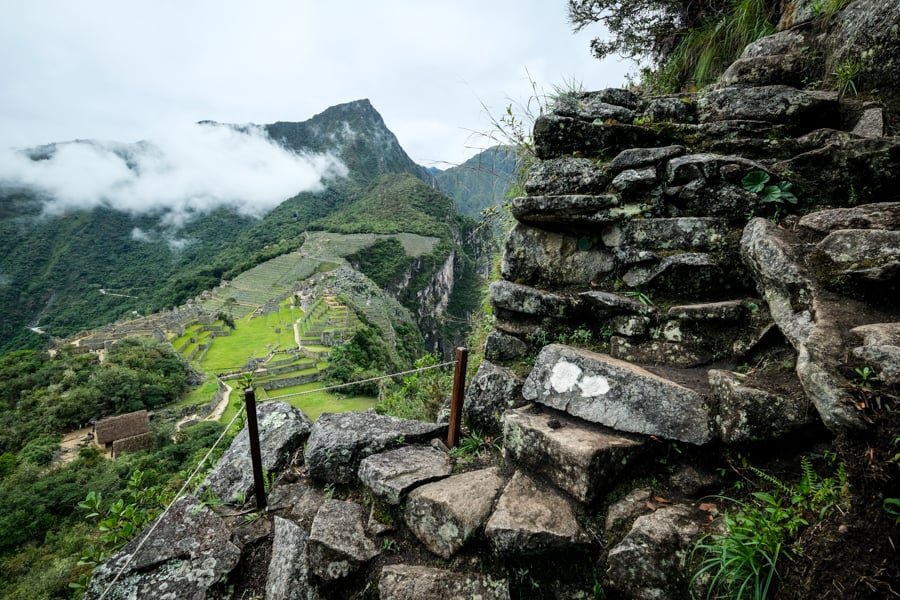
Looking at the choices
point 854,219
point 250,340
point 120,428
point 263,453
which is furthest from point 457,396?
point 250,340

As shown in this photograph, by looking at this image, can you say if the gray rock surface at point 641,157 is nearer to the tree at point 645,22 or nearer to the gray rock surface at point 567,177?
the gray rock surface at point 567,177

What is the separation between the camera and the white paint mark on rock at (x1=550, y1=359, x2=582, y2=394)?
9.35ft

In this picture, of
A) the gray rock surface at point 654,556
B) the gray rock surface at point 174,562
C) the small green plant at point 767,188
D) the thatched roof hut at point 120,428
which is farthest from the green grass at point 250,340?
the small green plant at point 767,188

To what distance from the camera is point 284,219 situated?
417 ft

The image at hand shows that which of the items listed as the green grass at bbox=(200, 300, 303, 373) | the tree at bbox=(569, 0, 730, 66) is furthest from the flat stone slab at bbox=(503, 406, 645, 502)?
the green grass at bbox=(200, 300, 303, 373)

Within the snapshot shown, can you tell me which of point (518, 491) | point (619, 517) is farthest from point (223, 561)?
point (619, 517)

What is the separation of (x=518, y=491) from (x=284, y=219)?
140m

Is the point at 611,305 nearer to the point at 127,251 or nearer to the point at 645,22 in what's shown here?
the point at 645,22

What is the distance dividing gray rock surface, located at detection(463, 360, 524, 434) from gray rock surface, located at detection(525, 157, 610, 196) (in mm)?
1877

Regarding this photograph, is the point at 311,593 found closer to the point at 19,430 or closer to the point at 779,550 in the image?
the point at 779,550

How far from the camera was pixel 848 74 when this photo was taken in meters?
3.41

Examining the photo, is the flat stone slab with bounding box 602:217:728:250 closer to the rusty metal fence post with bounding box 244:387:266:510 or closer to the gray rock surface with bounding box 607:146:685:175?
the gray rock surface with bounding box 607:146:685:175

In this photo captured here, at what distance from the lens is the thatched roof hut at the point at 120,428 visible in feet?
83.7

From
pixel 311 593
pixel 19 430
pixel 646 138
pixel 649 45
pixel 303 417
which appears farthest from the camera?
pixel 19 430
